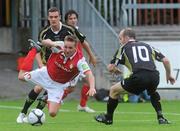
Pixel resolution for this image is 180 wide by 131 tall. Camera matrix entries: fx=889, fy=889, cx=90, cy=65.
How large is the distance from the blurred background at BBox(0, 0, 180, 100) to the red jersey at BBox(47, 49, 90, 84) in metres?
9.35

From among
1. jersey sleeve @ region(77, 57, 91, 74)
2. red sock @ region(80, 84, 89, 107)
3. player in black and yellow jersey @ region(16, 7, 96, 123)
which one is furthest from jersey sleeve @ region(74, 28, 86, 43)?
jersey sleeve @ region(77, 57, 91, 74)

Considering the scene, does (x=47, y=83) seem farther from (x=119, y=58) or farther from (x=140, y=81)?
(x=140, y=81)

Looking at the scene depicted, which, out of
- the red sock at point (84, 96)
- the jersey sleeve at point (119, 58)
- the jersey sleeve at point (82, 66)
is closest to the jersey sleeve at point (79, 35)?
the jersey sleeve at point (119, 58)

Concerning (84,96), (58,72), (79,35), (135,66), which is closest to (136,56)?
(135,66)

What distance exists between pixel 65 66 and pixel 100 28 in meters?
11.1

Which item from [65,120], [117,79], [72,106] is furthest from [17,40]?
[65,120]

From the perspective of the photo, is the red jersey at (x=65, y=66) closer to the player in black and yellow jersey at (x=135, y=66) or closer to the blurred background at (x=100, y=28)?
the player in black and yellow jersey at (x=135, y=66)

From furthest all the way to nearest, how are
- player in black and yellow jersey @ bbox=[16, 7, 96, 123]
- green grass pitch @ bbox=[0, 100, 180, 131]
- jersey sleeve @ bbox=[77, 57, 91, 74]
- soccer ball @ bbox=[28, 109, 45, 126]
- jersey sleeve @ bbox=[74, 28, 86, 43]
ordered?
jersey sleeve @ bbox=[74, 28, 86, 43] → player in black and yellow jersey @ bbox=[16, 7, 96, 123] → soccer ball @ bbox=[28, 109, 45, 126] → jersey sleeve @ bbox=[77, 57, 91, 74] → green grass pitch @ bbox=[0, 100, 180, 131]

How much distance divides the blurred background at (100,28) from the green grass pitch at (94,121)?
5.62 feet

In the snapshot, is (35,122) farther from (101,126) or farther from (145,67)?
(145,67)

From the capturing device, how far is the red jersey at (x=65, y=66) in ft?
48.3

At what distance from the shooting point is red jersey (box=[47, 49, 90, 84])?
1472 cm

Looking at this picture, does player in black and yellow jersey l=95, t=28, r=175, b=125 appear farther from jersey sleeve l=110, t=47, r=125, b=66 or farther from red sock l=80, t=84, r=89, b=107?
red sock l=80, t=84, r=89, b=107

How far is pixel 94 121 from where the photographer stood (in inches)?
645
